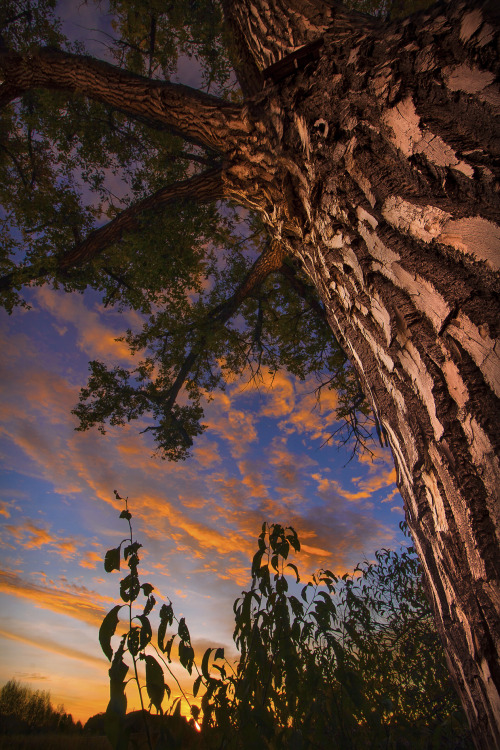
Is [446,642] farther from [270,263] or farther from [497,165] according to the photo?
[270,263]

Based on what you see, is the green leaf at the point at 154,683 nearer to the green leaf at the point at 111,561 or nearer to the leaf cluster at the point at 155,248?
the green leaf at the point at 111,561

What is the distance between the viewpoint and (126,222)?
5.17 metres

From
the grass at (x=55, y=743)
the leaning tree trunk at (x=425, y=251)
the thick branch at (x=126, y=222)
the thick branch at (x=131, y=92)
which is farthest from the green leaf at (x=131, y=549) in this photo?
the grass at (x=55, y=743)

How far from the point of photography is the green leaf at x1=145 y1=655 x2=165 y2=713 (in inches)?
44.4

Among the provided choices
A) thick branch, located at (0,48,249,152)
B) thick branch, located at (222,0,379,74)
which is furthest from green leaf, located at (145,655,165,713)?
thick branch, located at (222,0,379,74)

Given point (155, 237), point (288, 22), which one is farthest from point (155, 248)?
point (288, 22)

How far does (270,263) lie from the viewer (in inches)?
239

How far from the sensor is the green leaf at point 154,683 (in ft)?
3.70

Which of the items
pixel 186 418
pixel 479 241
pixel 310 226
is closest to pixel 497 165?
pixel 479 241

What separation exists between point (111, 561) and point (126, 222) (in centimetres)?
496

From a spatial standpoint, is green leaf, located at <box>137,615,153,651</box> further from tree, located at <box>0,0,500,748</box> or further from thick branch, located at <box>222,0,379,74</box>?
thick branch, located at <box>222,0,379,74</box>

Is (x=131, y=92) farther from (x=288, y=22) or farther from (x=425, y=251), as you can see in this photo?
(x=425, y=251)

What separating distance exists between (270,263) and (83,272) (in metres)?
3.17

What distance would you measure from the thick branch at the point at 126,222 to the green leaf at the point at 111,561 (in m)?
4.51
